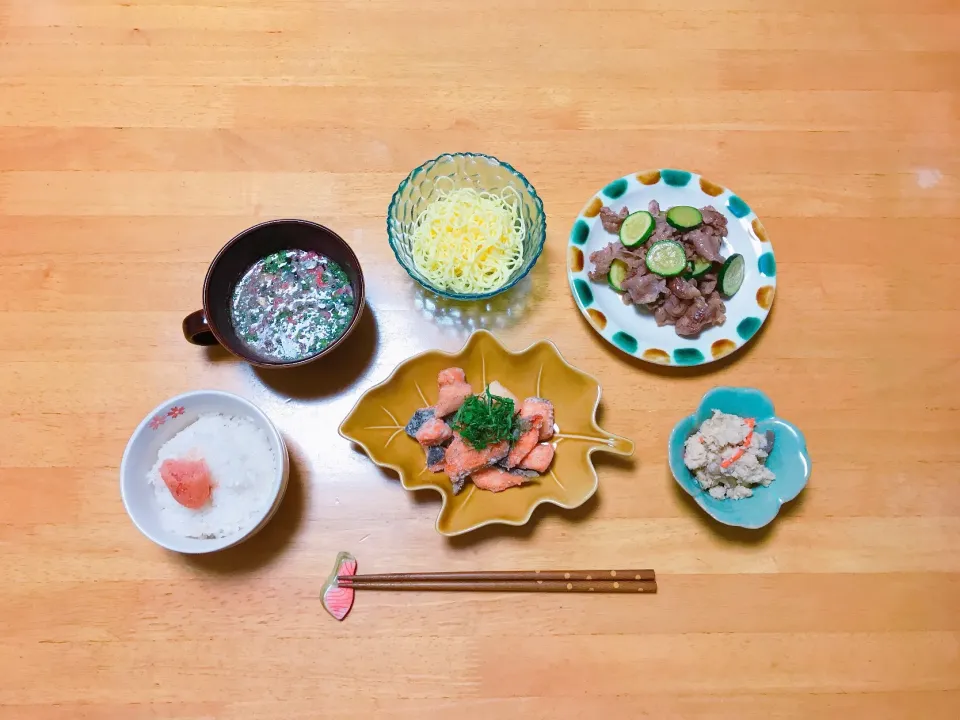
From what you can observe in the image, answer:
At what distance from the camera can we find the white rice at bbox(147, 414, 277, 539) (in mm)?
1970

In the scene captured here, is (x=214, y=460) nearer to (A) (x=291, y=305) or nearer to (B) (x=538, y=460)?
(A) (x=291, y=305)

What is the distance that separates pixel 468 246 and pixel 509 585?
1144 millimetres

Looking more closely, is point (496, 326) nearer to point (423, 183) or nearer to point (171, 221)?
point (423, 183)

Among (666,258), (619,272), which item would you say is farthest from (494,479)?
(666,258)

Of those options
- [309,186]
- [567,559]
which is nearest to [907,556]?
[567,559]

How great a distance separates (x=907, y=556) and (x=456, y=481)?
5.12 ft

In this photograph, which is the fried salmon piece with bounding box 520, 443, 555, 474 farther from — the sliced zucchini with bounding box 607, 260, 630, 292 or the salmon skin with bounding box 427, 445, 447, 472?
the sliced zucchini with bounding box 607, 260, 630, 292

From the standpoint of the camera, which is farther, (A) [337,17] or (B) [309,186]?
(A) [337,17]

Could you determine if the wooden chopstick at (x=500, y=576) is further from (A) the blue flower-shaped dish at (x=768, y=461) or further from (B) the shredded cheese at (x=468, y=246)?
(B) the shredded cheese at (x=468, y=246)

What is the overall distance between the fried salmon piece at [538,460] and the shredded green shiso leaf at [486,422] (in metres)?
0.08

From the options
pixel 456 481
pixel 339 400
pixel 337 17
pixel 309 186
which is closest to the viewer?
pixel 456 481

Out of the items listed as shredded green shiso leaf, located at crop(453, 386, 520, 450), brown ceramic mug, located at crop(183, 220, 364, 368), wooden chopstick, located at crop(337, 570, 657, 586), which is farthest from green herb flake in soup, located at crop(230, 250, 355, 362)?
wooden chopstick, located at crop(337, 570, 657, 586)

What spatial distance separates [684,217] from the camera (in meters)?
2.27

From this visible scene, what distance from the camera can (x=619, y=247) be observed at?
2309mm
